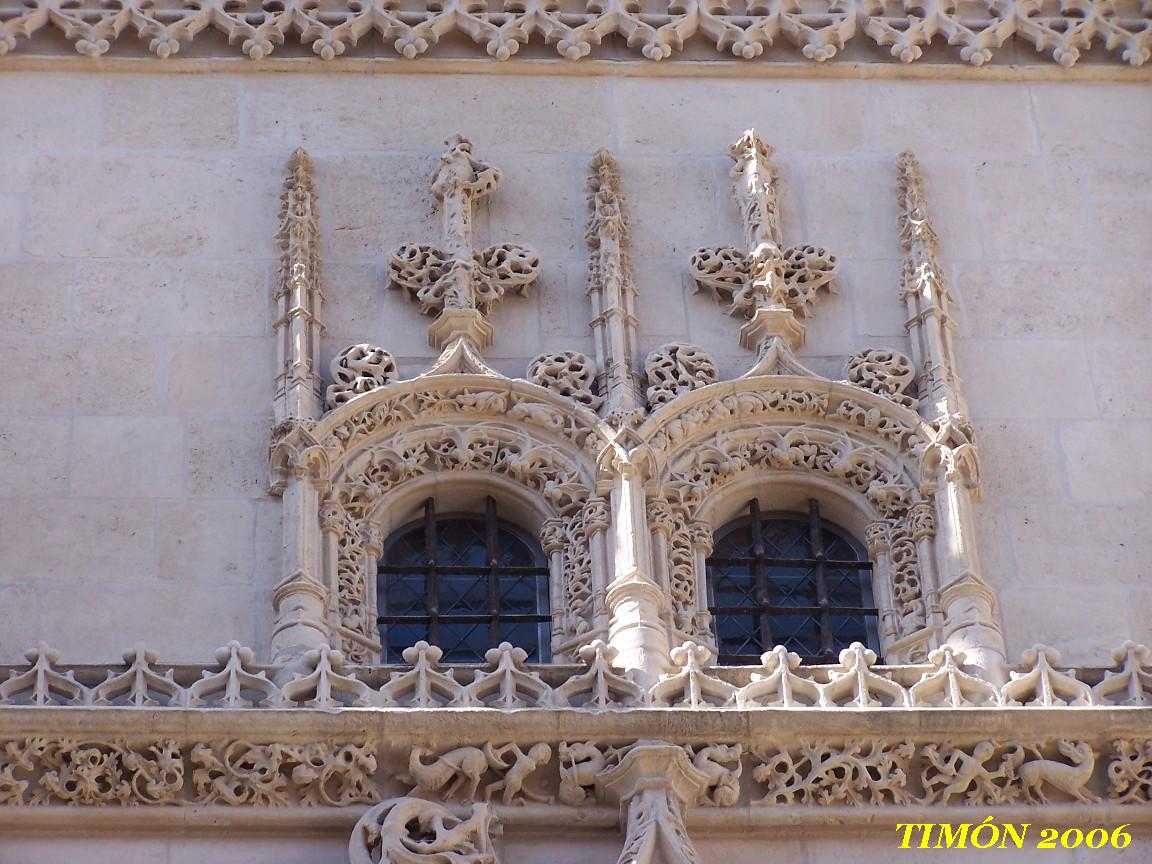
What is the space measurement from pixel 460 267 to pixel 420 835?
414cm

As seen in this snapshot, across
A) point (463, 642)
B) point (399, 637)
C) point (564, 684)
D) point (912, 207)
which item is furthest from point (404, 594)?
point (912, 207)

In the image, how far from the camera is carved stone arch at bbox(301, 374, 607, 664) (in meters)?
17.1

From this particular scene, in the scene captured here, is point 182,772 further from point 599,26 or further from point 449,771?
point 599,26

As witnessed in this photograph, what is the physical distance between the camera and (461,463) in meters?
17.4

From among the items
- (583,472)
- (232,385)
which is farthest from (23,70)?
(583,472)

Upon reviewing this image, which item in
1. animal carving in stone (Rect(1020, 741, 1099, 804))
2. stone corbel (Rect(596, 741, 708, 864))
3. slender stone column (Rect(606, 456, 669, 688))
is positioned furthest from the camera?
slender stone column (Rect(606, 456, 669, 688))

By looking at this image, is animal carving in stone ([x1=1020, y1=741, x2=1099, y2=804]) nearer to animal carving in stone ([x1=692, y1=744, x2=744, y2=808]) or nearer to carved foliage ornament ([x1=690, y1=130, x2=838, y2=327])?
animal carving in stone ([x1=692, y1=744, x2=744, y2=808])

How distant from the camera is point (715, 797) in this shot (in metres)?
15.4

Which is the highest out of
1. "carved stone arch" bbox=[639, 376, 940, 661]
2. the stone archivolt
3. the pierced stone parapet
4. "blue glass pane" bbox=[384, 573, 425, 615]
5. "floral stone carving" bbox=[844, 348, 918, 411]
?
the stone archivolt

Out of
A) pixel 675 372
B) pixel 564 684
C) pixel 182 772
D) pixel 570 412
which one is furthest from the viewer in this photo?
pixel 675 372

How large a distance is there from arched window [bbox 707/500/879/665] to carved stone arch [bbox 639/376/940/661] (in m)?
0.11

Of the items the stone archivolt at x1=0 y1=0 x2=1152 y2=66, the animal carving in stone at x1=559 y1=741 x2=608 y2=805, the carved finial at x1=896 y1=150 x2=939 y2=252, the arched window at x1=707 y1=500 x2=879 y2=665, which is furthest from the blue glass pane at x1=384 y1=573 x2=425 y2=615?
the stone archivolt at x1=0 y1=0 x2=1152 y2=66

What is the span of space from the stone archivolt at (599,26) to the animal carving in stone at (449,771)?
561cm

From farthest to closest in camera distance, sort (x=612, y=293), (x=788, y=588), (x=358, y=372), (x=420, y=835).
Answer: (x=612, y=293)
(x=358, y=372)
(x=788, y=588)
(x=420, y=835)
